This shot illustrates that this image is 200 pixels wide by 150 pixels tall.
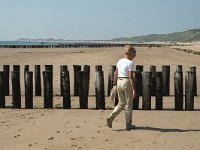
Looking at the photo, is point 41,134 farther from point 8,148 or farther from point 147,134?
point 147,134

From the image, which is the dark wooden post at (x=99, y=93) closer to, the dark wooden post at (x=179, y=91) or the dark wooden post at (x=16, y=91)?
the dark wooden post at (x=179, y=91)

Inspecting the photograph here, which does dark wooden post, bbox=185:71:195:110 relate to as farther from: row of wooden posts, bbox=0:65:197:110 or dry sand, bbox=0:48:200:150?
dry sand, bbox=0:48:200:150

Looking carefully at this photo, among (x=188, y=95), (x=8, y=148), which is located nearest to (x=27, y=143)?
(x=8, y=148)

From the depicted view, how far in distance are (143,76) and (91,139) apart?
3856 mm

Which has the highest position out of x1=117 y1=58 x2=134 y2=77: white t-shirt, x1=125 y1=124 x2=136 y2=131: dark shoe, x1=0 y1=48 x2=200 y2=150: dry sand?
x1=117 y1=58 x2=134 y2=77: white t-shirt

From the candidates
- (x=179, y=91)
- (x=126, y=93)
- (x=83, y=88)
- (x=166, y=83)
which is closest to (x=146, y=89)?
(x=179, y=91)

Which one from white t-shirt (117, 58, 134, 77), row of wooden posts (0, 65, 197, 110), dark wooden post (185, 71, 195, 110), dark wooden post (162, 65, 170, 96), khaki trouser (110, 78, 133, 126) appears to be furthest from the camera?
dark wooden post (162, 65, 170, 96)

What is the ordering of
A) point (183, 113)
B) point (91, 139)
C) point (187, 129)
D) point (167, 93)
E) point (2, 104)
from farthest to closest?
1. point (167, 93)
2. point (2, 104)
3. point (183, 113)
4. point (187, 129)
5. point (91, 139)

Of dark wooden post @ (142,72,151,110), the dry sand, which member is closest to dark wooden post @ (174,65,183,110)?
the dry sand

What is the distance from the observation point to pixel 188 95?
11195mm

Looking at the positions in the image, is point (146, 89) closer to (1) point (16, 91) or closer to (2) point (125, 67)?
(2) point (125, 67)

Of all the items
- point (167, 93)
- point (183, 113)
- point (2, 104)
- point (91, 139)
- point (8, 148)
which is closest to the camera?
point (8, 148)

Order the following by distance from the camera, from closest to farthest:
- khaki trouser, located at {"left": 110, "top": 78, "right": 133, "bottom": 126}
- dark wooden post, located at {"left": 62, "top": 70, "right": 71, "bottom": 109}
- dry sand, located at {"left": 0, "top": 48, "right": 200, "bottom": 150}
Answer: dry sand, located at {"left": 0, "top": 48, "right": 200, "bottom": 150} < khaki trouser, located at {"left": 110, "top": 78, "right": 133, "bottom": 126} < dark wooden post, located at {"left": 62, "top": 70, "right": 71, "bottom": 109}

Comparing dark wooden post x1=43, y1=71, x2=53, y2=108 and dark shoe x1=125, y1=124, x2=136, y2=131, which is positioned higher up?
dark wooden post x1=43, y1=71, x2=53, y2=108
